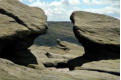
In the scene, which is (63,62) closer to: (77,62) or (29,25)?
(77,62)

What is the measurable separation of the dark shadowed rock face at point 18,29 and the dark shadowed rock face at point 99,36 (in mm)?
6258

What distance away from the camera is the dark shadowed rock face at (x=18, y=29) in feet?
103

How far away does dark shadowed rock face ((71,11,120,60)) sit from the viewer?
36.5 meters

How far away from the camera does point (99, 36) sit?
3762cm

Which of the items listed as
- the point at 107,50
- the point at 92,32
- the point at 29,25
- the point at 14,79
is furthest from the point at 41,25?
the point at 14,79

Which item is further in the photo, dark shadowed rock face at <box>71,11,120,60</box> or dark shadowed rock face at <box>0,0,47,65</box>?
dark shadowed rock face at <box>71,11,120,60</box>

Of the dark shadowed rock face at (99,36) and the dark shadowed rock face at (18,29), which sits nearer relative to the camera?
the dark shadowed rock face at (18,29)

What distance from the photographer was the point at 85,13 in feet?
147

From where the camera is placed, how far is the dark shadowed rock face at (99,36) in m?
36.5

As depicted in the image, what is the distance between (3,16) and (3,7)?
2404 millimetres

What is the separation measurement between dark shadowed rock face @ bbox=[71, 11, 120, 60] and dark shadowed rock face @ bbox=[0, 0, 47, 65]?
20.5ft

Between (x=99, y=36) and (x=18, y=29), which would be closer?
(x=18, y=29)

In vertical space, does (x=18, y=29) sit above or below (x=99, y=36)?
above

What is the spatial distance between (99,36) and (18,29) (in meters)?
13.4
